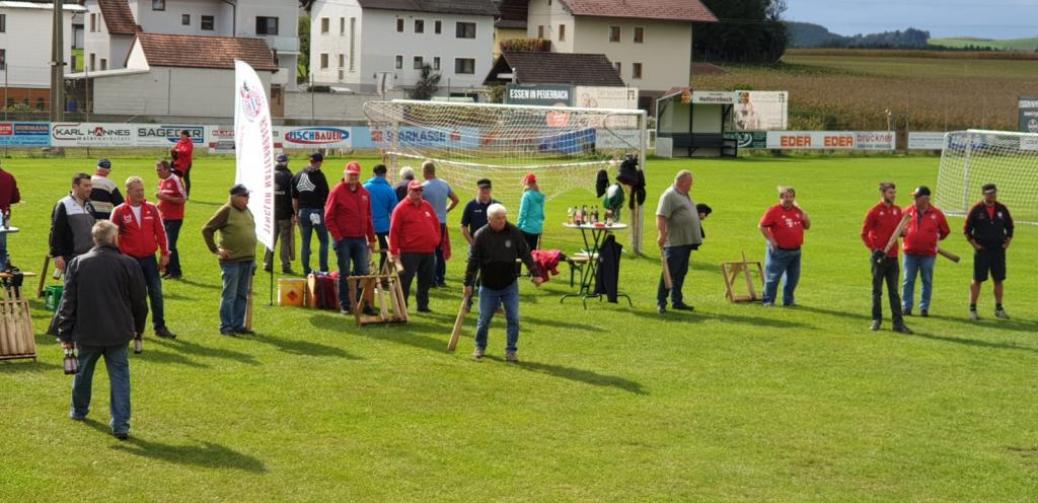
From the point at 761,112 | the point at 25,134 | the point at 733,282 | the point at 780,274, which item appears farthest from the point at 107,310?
the point at 761,112

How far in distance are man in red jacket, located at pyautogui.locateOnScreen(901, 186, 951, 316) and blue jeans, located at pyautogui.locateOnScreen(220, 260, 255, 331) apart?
8978 mm

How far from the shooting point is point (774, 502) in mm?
10344

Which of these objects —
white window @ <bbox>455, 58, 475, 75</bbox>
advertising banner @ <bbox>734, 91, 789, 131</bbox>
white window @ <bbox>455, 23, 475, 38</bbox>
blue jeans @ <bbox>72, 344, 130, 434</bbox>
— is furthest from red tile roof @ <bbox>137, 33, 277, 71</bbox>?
blue jeans @ <bbox>72, 344, 130, 434</bbox>

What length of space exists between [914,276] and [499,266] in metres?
7.40

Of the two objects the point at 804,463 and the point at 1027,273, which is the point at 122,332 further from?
the point at 1027,273

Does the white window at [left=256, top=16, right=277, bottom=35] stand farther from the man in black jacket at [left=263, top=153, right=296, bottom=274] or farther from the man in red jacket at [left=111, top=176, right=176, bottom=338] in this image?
the man in red jacket at [left=111, top=176, right=176, bottom=338]

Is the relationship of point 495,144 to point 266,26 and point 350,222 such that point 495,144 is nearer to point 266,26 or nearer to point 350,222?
point 350,222

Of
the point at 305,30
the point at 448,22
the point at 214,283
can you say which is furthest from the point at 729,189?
the point at 305,30

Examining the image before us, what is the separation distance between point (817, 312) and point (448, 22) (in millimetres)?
69420

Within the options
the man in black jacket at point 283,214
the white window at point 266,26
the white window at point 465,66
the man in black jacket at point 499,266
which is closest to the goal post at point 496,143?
the man in black jacket at point 283,214

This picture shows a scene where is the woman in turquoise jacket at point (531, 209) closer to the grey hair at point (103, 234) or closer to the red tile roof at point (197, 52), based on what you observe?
the grey hair at point (103, 234)

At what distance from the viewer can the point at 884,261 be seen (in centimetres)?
1823

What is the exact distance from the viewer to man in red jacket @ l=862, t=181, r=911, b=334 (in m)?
18.2

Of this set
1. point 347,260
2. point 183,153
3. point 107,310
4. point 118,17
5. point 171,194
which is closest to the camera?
point 107,310
